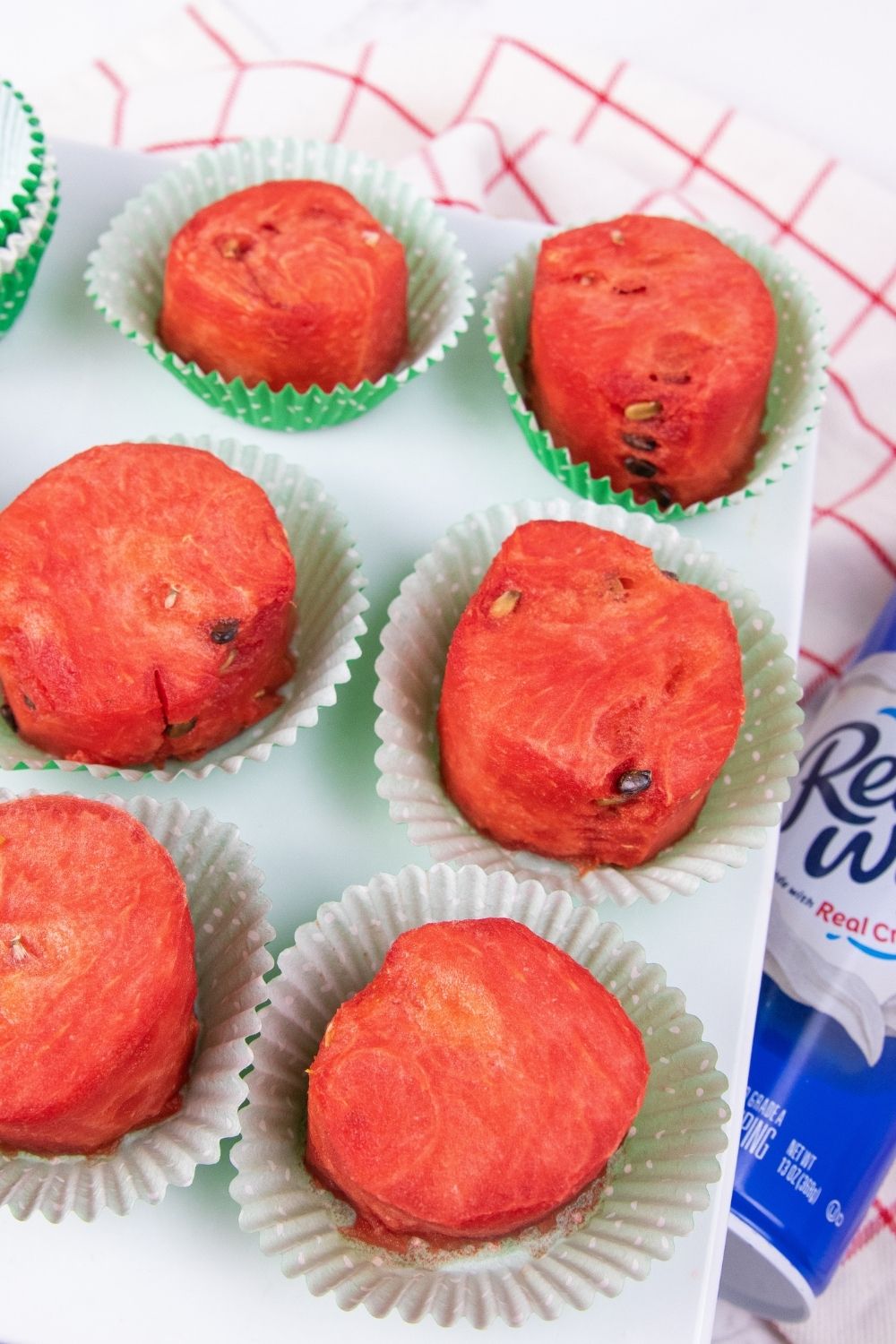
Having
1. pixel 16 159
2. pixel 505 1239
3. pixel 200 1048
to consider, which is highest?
pixel 16 159

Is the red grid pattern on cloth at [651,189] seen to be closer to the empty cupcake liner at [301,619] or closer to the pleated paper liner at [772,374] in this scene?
the pleated paper liner at [772,374]

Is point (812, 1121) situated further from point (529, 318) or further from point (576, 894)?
point (529, 318)

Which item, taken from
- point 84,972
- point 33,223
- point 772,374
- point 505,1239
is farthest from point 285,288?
point 505,1239

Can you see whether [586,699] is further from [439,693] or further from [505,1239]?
[505,1239]

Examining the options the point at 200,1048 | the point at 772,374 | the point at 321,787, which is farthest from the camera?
the point at 772,374

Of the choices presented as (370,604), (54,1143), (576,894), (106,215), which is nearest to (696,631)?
(576,894)

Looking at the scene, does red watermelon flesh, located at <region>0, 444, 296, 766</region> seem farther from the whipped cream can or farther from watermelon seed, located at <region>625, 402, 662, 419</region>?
the whipped cream can

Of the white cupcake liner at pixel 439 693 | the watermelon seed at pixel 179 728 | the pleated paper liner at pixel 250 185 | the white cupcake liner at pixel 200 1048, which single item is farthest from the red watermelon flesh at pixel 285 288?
the white cupcake liner at pixel 200 1048
